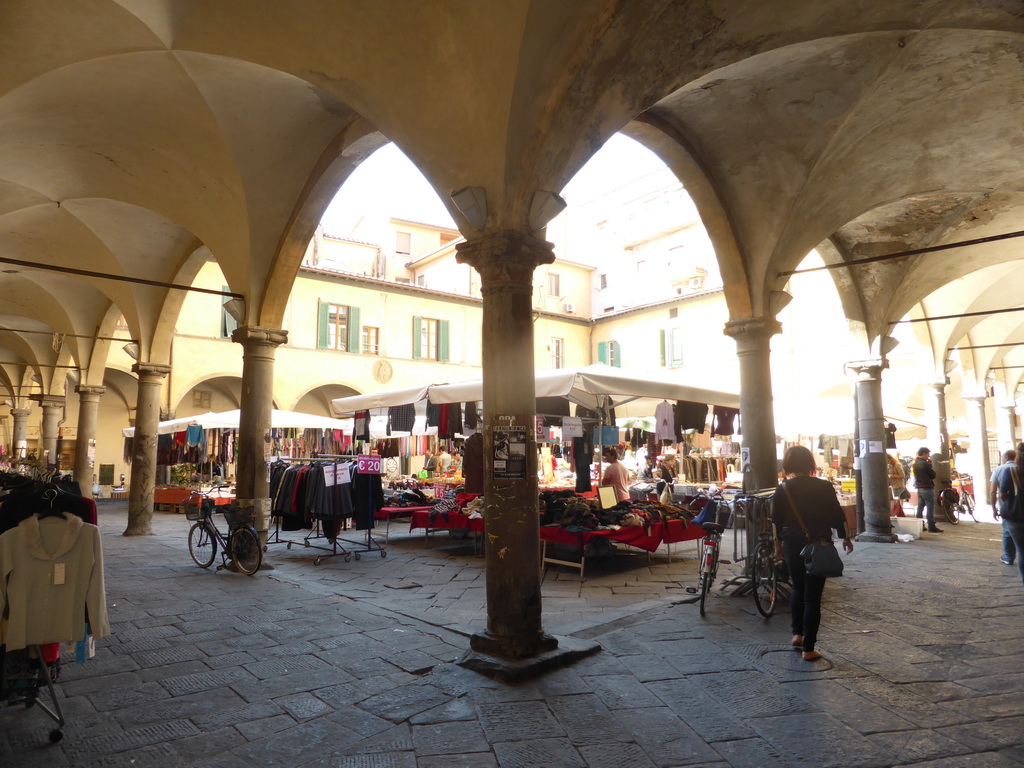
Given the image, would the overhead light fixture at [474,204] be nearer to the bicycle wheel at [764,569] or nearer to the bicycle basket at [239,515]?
the bicycle wheel at [764,569]

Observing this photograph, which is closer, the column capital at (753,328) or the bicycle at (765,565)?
the bicycle at (765,565)

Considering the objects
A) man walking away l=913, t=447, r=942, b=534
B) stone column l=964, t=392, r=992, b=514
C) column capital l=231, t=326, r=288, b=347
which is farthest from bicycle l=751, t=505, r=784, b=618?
stone column l=964, t=392, r=992, b=514

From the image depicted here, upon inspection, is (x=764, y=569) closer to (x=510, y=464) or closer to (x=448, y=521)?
(x=510, y=464)

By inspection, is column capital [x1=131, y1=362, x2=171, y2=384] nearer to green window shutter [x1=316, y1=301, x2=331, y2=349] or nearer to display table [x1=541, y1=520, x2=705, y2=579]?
display table [x1=541, y1=520, x2=705, y2=579]

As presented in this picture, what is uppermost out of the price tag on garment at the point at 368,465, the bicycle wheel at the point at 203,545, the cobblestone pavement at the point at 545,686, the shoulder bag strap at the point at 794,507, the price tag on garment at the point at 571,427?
the price tag on garment at the point at 571,427

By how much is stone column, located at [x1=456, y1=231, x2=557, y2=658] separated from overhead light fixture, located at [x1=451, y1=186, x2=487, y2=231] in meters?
0.14

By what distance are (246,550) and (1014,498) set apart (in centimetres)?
785

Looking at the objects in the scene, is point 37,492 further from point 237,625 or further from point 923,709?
point 923,709

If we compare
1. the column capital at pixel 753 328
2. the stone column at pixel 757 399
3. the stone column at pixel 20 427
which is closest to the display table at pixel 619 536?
the stone column at pixel 757 399

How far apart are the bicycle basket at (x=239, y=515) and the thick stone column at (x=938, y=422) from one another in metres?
12.4

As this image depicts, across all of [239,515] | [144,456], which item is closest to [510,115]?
[239,515]

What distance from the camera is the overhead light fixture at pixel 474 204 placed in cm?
448

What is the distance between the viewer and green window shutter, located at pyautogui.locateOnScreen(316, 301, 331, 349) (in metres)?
20.6

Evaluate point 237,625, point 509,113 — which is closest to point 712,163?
A: point 509,113
